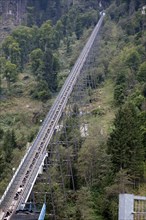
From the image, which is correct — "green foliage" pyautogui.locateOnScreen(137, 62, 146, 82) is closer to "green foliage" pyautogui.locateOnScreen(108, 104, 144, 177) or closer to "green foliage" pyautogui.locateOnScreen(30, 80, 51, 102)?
"green foliage" pyautogui.locateOnScreen(30, 80, 51, 102)

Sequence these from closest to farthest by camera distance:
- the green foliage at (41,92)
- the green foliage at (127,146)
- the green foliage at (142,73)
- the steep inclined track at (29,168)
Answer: the steep inclined track at (29,168) < the green foliage at (127,146) < the green foliage at (142,73) < the green foliage at (41,92)

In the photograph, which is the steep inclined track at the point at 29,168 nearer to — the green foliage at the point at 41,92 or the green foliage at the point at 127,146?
the green foliage at the point at 127,146

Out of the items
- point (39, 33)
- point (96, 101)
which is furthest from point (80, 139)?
point (39, 33)

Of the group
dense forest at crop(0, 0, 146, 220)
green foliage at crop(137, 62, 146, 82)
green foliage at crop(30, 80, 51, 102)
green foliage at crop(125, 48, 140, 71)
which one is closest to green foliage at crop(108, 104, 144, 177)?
dense forest at crop(0, 0, 146, 220)

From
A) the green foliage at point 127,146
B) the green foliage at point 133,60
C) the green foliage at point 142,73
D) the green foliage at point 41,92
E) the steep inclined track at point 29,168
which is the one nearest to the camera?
the steep inclined track at point 29,168

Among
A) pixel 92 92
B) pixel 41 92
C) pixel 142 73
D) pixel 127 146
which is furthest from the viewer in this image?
pixel 41 92

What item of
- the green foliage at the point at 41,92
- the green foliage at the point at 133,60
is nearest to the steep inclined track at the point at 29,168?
the green foliage at the point at 133,60

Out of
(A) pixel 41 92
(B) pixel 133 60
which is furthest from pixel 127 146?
(A) pixel 41 92

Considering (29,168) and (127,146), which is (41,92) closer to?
(29,168)
